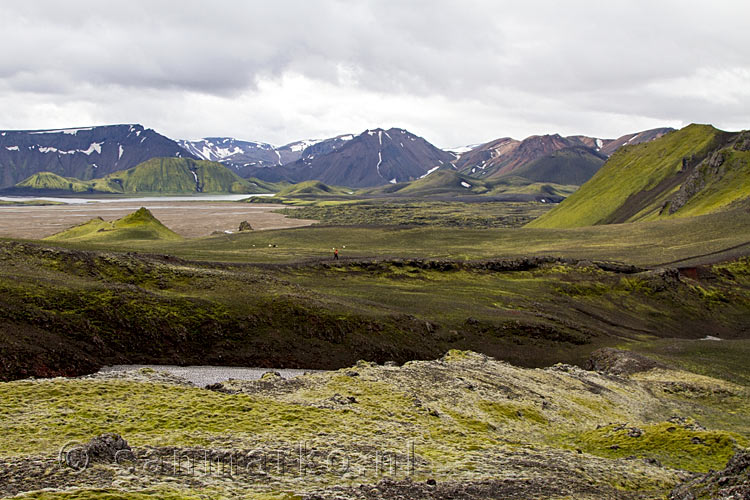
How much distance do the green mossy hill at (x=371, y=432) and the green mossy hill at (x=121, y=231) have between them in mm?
105666

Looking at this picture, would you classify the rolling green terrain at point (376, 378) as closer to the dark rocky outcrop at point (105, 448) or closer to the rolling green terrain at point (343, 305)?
the rolling green terrain at point (343, 305)

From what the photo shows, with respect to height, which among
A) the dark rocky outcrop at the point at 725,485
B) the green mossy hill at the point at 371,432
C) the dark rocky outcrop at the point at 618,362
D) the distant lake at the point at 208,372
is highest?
the dark rocky outcrop at the point at 725,485

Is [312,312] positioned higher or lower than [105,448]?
lower

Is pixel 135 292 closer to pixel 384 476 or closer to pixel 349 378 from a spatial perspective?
pixel 349 378

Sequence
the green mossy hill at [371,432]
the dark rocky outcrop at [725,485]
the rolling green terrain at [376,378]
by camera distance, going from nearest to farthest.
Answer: the dark rocky outcrop at [725,485]
the green mossy hill at [371,432]
the rolling green terrain at [376,378]

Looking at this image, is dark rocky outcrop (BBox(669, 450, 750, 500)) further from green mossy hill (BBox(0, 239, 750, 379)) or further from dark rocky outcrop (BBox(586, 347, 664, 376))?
green mossy hill (BBox(0, 239, 750, 379))

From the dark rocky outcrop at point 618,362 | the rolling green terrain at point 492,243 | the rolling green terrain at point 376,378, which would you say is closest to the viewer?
the rolling green terrain at point 376,378

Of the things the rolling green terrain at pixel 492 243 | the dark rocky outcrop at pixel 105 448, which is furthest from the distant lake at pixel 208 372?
the rolling green terrain at pixel 492 243

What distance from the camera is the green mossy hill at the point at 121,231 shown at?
422ft

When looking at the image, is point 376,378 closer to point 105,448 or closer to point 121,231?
point 105,448

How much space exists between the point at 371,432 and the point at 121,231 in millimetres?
124532

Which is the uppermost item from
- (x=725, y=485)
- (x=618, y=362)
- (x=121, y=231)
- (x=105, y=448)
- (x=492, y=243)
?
(x=121, y=231)

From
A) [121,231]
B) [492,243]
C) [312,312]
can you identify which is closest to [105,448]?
[312,312]

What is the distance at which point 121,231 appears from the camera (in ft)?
436
